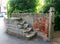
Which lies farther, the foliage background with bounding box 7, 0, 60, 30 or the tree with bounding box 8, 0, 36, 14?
the tree with bounding box 8, 0, 36, 14

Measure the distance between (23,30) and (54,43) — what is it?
1.82 metres

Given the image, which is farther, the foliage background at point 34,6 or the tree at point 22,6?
the tree at point 22,6

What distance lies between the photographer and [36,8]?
30.8ft

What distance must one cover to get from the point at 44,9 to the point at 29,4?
1258mm

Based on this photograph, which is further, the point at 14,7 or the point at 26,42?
the point at 14,7

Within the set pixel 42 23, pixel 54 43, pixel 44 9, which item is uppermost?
pixel 44 9

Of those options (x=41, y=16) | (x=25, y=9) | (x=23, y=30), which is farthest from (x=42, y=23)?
(x=25, y=9)

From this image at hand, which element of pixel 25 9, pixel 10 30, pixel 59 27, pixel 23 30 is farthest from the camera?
pixel 25 9

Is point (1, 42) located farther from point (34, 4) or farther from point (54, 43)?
point (34, 4)

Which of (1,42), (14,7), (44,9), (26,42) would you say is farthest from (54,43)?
(14,7)

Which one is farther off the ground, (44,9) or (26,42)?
(44,9)

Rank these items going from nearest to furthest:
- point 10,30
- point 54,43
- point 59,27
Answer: point 54,43 < point 10,30 < point 59,27

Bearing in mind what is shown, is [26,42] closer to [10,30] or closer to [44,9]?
[10,30]

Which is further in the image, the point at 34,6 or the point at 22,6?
the point at 34,6
